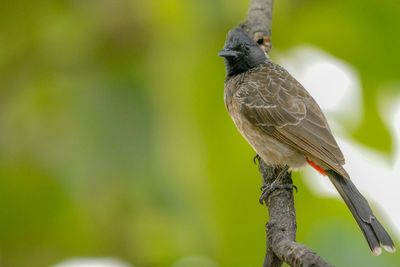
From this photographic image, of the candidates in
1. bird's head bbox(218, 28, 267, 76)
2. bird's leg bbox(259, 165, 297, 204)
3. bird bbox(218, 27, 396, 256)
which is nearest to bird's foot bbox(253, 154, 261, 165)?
bird bbox(218, 27, 396, 256)

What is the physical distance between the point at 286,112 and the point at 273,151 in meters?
0.26

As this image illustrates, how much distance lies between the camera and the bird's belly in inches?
145

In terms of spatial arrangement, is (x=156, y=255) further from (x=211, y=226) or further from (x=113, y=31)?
(x=113, y=31)

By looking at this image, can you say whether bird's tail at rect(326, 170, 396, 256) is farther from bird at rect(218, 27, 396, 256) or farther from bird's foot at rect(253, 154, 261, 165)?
bird's foot at rect(253, 154, 261, 165)

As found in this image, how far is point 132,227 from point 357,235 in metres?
0.86

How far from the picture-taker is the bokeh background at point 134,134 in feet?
8.09

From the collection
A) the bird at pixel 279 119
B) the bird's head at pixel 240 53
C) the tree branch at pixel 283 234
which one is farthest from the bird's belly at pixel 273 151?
the bird's head at pixel 240 53

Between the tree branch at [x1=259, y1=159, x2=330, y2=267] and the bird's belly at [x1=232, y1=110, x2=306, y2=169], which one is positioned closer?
the tree branch at [x1=259, y1=159, x2=330, y2=267]

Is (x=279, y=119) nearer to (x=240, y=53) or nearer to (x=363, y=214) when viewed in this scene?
(x=240, y=53)

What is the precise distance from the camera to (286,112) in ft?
12.7

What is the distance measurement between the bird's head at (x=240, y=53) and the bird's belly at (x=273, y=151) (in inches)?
18.0

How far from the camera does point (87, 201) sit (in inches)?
97.3

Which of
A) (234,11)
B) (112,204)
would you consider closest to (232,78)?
(234,11)

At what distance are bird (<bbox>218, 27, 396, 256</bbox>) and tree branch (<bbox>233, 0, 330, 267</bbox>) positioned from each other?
0.09 m
